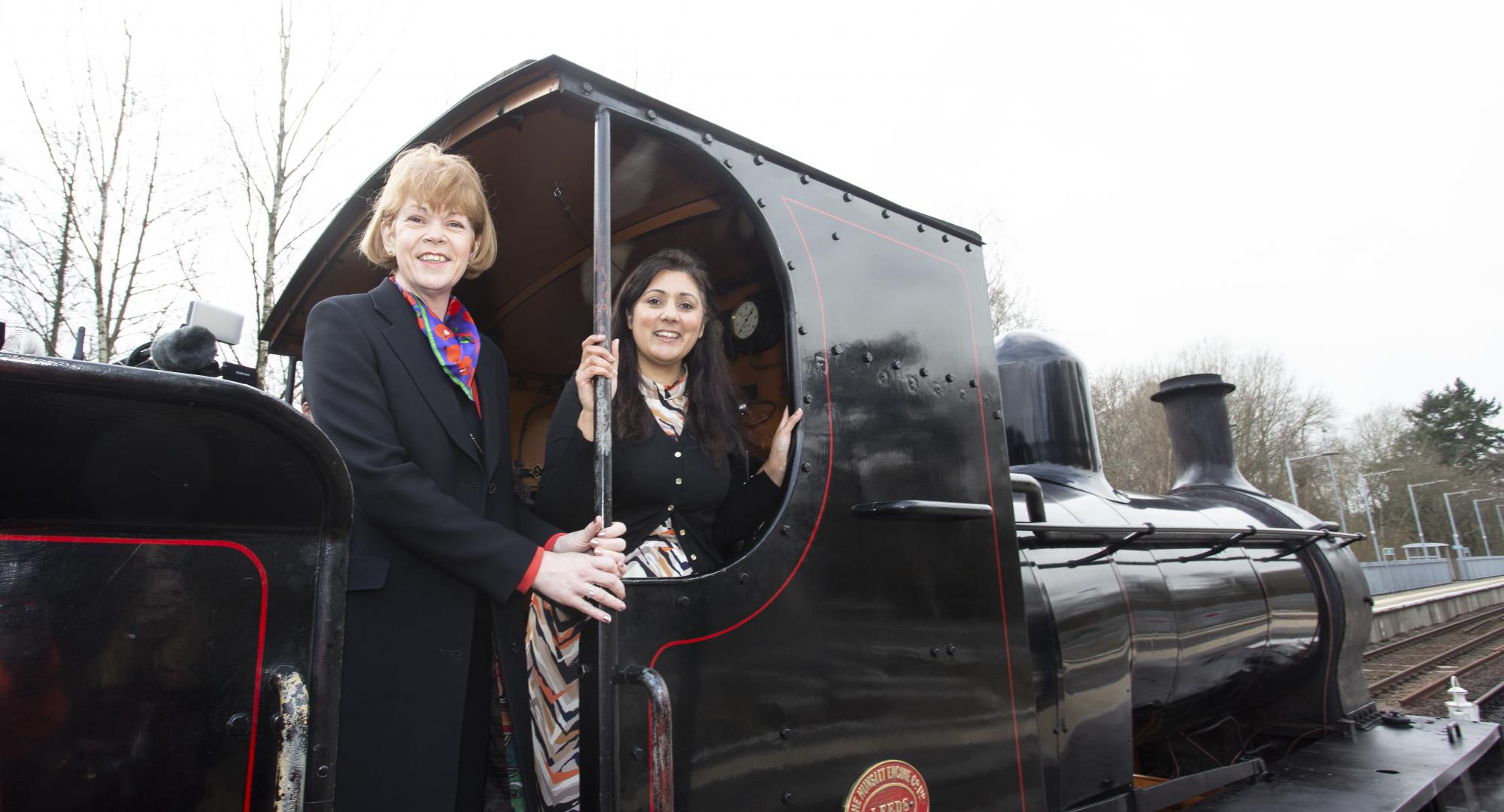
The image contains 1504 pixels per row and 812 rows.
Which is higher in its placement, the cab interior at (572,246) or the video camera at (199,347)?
the cab interior at (572,246)

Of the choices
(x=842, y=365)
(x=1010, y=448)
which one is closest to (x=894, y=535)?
(x=842, y=365)

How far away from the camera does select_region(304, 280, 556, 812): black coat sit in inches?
59.6

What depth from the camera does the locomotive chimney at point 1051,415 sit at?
414 cm

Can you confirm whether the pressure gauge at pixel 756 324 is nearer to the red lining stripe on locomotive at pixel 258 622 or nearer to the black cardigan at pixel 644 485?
the black cardigan at pixel 644 485

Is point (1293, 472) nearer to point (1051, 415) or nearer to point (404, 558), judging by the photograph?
point (1051, 415)

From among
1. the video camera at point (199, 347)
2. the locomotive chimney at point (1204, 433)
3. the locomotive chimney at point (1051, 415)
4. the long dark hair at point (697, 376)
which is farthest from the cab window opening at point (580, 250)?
the locomotive chimney at point (1204, 433)

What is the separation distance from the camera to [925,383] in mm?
2207

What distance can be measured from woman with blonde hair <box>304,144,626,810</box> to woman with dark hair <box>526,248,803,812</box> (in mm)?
74

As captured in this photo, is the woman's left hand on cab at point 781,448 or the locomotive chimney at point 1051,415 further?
the locomotive chimney at point 1051,415

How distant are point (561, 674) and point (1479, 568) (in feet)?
172

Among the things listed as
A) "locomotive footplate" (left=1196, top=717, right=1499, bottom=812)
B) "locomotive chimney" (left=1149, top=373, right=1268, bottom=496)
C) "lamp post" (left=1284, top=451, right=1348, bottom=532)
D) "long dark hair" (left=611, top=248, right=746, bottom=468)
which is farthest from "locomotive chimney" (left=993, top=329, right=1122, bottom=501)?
"lamp post" (left=1284, top=451, right=1348, bottom=532)

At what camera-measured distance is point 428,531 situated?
60.2 inches

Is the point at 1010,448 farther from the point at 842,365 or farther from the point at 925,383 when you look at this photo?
the point at 842,365

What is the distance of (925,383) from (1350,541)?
4608mm
